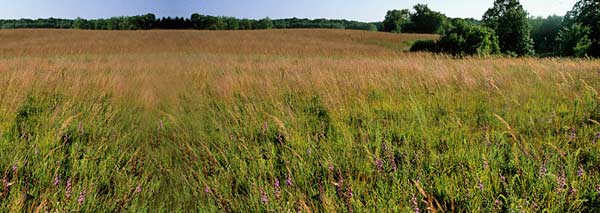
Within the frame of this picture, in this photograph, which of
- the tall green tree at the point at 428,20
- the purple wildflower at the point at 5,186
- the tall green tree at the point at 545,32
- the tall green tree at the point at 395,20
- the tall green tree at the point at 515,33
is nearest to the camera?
the purple wildflower at the point at 5,186

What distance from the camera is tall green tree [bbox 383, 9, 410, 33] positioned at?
93494 mm

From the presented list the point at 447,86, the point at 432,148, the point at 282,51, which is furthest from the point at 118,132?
the point at 282,51

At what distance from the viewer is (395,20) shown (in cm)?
9569

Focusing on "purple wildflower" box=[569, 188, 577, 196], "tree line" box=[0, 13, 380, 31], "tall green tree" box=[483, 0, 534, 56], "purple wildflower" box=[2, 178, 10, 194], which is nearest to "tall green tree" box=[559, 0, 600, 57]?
"tall green tree" box=[483, 0, 534, 56]

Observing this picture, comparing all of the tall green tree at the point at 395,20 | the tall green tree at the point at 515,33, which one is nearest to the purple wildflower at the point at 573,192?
the tall green tree at the point at 515,33

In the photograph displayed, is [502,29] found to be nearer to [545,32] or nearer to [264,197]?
[264,197]

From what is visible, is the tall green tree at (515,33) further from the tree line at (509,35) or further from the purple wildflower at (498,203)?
the purple wildflower at (498,203)

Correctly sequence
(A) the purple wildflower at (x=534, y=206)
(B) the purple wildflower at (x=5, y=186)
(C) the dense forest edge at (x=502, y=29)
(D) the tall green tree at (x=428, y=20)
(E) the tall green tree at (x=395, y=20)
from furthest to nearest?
1. (E) the tall green tree at (x=395, y=20)
2. (D) the tall green tree at (x=428, y=20)
3. (C) the dense forest edge at (x=502, y=29)
4. (B) the purple wildflower at (x=5, y=186)
5. (A) the purple wildflower at (x=534, y=206)

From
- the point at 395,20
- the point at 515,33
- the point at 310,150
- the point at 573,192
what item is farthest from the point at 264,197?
the point at 395,20

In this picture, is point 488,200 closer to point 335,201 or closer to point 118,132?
point 335,201

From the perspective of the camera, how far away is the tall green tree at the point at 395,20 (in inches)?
3681

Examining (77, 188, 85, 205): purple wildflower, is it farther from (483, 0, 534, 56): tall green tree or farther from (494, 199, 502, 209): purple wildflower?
(483, 0, 534, 56): tall green tree

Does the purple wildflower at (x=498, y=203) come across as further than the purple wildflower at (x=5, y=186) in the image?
No

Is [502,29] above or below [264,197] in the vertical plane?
above
